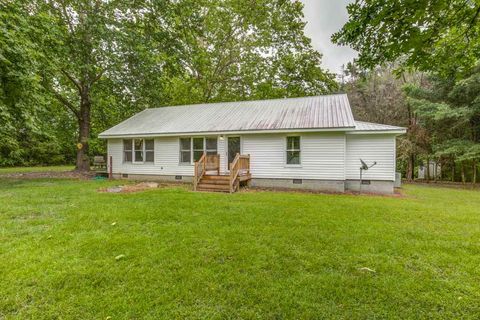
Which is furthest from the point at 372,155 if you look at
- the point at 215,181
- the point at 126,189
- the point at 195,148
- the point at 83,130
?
the point at 83,130

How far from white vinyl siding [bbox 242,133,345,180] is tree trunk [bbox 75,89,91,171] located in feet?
37.5

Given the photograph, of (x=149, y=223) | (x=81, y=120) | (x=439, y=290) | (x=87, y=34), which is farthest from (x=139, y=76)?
(x=439, y=290)

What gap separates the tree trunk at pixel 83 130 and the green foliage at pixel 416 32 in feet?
57.2

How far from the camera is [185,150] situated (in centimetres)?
1331

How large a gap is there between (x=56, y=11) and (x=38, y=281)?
16578 millimetres

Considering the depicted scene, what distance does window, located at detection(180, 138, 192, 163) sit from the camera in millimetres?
13266

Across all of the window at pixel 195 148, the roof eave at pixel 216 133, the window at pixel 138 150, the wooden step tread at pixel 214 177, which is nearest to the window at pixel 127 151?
the window at pixel 138 150

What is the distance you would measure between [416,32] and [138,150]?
45.7 ft

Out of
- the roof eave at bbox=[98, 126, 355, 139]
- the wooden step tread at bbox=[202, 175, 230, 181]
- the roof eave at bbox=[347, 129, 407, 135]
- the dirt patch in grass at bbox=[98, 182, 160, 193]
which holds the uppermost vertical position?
the roof eave at bbox=[98, 126, 355, 139]

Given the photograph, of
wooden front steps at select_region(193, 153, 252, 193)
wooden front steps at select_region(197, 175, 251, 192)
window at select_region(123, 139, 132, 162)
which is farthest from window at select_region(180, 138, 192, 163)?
window at select_region(123, 139, 132, 162)

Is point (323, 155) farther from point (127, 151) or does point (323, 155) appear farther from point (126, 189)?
point (127, 151)

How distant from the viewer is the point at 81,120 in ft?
55.4

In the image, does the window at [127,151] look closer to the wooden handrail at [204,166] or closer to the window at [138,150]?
the window at [138,150]

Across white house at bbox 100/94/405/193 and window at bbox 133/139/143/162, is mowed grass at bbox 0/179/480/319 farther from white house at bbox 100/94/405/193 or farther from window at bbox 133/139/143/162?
window at bbox 133/139/143/162
